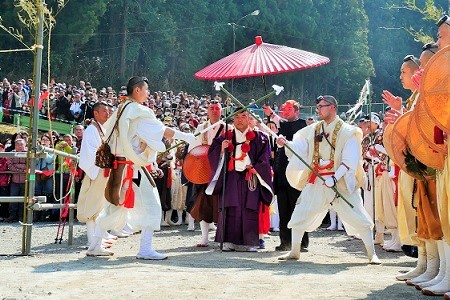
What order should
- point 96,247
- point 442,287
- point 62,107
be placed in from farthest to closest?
point 62,107 < point 96,247 < point 442,287

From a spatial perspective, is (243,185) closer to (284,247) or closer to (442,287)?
(284,247)

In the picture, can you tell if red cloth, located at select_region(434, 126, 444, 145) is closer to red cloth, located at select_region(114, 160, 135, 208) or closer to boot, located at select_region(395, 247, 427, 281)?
boot, located at select_region(395, 247, 427, 281)

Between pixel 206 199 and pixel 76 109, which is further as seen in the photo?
pixel 76 109

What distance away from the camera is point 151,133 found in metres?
8.80

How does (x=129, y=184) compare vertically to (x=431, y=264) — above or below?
above

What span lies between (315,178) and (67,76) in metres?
37.6

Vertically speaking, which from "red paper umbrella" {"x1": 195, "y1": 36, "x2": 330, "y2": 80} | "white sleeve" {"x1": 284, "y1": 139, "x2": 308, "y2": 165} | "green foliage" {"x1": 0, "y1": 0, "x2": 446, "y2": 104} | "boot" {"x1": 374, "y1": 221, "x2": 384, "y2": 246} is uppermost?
"green foliage" {"x1": 0, "y1": 0, "x2": 446, "y2": 104}

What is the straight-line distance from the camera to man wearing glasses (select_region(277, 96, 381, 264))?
9102mm

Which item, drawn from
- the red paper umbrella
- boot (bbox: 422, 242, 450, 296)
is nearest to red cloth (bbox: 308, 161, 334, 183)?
the red paper umbrella

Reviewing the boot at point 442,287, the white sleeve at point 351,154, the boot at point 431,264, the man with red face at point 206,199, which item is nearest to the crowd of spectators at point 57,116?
the man with red face at point 206,199

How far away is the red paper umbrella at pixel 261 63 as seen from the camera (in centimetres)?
995

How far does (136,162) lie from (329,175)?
2185 millimetres

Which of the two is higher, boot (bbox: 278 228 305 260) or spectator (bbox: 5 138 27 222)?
spectator (bbox: 5 138 27 222)

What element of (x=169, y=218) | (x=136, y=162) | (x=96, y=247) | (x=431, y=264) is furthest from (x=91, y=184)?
(x=169, y=218)
